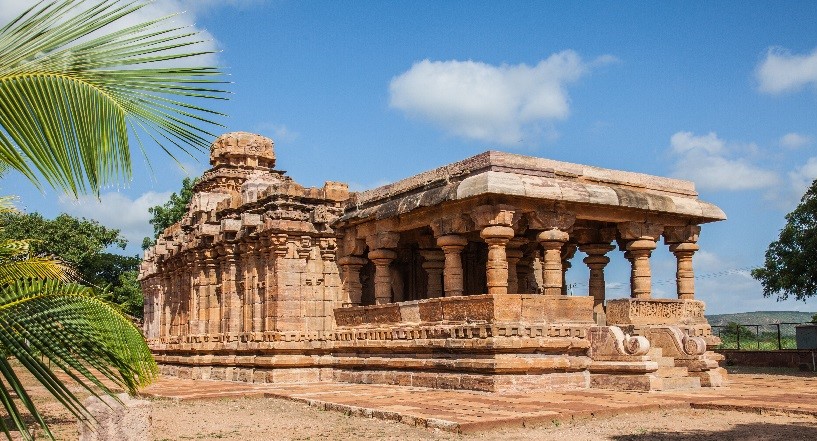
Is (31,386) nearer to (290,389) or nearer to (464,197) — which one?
(290,389)

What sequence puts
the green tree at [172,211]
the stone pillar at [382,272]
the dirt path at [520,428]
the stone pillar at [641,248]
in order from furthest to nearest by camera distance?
the green tree at [172,211] → the stone pillar at [382,272] → the stone pillar at [641,248] → the dirt path at [520,428]

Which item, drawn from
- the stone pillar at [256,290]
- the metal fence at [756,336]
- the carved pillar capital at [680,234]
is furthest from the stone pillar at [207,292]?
the metal fence at [756,336]

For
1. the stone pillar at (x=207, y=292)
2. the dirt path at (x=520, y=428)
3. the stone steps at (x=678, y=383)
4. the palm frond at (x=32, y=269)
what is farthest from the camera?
the stone pillar at (x=207, y=292)

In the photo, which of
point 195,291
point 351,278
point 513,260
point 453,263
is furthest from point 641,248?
point 195,291

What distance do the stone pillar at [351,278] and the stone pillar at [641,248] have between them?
501 centimetres

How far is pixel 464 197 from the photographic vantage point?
1182 centimetres

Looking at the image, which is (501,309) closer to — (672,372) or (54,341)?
(672,372)

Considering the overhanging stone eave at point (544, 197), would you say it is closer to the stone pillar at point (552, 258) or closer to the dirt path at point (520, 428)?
the stone pillar at point (552, 258)

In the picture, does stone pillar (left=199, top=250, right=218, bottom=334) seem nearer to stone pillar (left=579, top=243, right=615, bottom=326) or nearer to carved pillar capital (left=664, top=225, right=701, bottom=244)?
stone pillar (left=579, top=243, right=615, bottom=326)

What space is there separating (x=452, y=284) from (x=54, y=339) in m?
9.74

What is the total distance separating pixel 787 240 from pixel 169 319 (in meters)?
16.6

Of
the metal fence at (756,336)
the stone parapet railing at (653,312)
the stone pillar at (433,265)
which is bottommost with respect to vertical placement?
the metal fence at (756,336)

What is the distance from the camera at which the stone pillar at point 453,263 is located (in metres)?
12.7

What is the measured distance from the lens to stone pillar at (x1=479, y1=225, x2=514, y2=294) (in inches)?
464
